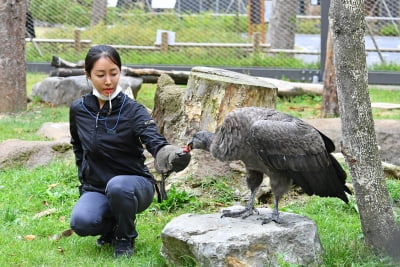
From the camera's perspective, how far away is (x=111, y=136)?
16.6 ft

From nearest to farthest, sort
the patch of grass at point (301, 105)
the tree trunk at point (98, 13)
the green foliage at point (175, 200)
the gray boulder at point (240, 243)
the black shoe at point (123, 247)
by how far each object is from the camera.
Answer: the gray boulder at point (240, 243), the black shoe at point (123, 247), the green foliage at point (175, 200), the patch of grass at point (301, 105), the tree trunk at point (98, 13)

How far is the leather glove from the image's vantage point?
4645 millimetres

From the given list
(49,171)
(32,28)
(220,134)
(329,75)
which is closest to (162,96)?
(49,171)

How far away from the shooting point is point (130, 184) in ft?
16.3

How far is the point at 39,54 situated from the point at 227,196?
380 inches

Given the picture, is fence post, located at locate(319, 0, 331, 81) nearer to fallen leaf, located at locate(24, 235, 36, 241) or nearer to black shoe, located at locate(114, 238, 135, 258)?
fallen leaf, located at locate(24, 235, 36, 241)

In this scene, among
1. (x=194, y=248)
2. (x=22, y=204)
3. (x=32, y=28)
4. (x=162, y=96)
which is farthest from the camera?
(x=32, y=28)

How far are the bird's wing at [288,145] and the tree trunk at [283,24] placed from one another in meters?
10.1

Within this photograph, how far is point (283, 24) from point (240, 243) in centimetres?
1084

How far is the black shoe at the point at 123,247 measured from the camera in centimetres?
509

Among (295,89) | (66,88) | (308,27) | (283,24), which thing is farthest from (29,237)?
(308,27)

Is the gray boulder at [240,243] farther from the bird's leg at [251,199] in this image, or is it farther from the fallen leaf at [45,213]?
the fallen leaf at [45,213]

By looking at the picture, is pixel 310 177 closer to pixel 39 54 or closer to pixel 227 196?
pixel 227 196

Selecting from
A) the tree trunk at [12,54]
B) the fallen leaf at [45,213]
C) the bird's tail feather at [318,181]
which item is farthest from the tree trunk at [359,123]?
the tree trunk at [12,54]
